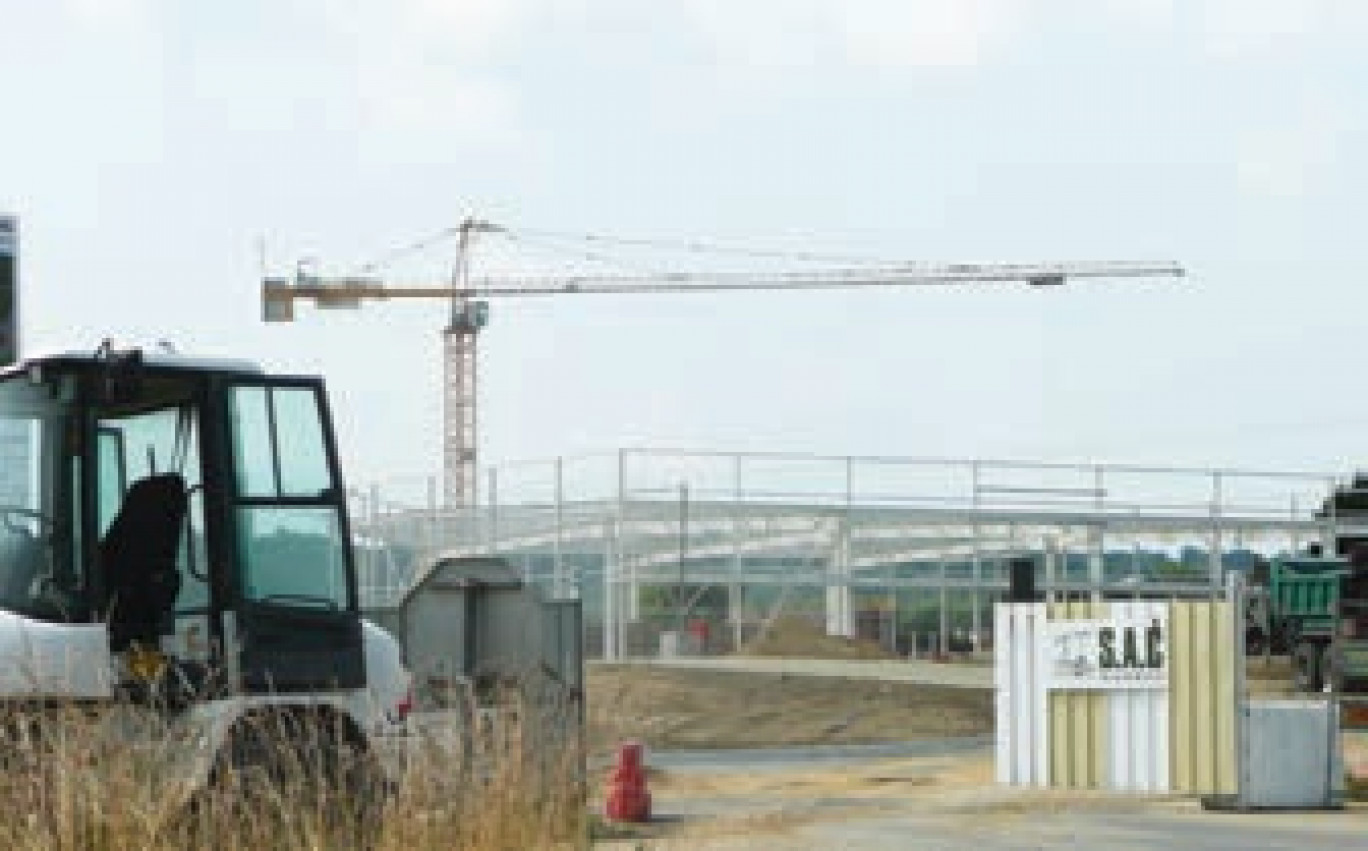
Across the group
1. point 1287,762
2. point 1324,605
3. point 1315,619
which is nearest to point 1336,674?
point 1324,605

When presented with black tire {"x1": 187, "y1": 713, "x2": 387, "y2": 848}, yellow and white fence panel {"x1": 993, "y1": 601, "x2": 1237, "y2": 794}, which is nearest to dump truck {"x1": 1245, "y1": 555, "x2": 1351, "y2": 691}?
yellow and white fence panel {"x1": 993, "y1": 601, "x2": 1237, "y2": 794}

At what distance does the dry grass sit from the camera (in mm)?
9312

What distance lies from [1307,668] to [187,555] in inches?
1091

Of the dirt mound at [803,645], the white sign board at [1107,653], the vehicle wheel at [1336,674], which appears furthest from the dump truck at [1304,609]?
the white sign board at [1107,653]

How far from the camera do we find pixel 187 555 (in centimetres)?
1187

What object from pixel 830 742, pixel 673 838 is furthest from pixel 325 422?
pixel 830 742

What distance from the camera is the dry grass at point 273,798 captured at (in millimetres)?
9312

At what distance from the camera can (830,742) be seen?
112 ft

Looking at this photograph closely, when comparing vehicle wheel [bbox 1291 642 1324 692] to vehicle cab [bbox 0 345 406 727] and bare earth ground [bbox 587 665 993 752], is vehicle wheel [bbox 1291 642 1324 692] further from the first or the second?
vehicle cab [bbox 0 345 406 727]

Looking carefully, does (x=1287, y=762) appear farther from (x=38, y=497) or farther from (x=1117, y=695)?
(x=38, y=497)

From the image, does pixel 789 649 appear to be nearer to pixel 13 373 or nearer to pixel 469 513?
pixel 469 513

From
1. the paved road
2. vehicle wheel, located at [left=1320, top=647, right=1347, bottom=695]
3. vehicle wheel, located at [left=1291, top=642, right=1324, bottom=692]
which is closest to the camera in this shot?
vehicle wheel, located at [left=1320, top=647, right=1347, bottom=695]

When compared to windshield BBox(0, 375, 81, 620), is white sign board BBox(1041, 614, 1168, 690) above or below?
below

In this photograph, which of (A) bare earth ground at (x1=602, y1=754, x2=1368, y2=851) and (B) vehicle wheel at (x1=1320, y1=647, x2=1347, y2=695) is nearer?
(A) bare earth ground at (x1=602, y1=754, x2=1368, y2=851)
